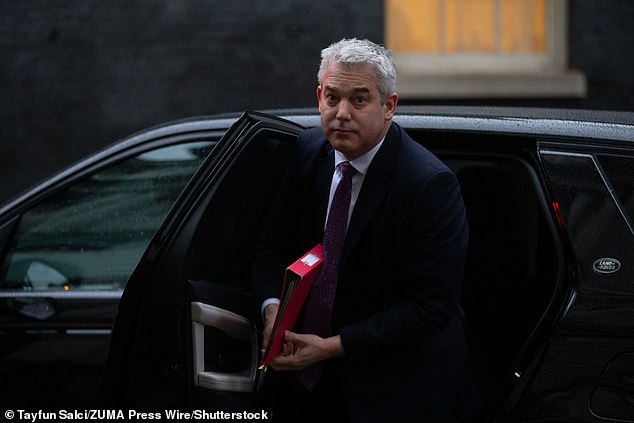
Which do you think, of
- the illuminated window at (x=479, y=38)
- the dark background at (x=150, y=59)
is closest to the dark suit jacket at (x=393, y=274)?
the dark background at (x=150, y=59)

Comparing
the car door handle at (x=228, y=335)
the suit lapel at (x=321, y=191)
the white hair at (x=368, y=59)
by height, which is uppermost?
the white hair at (x=368, y=59)

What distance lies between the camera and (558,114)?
313 centimetres

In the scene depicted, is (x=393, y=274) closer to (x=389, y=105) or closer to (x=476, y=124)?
(x=389, y=105)

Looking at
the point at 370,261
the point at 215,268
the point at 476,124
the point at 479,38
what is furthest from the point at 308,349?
the point at 479,38

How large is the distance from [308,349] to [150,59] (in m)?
6.26

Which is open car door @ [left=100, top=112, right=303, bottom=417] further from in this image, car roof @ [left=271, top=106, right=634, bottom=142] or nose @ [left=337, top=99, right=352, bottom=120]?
car roof @ [left=271, top=106, right=634, bottom=142]

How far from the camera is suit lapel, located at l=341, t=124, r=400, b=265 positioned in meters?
2.49

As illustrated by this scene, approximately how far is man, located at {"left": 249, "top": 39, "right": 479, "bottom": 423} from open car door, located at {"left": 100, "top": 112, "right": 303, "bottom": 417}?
0.13m

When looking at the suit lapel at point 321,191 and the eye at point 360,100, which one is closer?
the eye at point 360,100

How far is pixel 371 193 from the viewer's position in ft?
8.21

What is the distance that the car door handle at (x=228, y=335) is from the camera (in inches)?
102

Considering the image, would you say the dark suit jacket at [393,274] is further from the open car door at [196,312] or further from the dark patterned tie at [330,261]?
the open car door at [196,312]

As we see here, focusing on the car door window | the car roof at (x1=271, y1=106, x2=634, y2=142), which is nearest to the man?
the car roof at (x1=271, y1=106, x2=634, y2=142)

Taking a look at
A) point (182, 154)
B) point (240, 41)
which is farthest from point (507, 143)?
point (240, 41)
